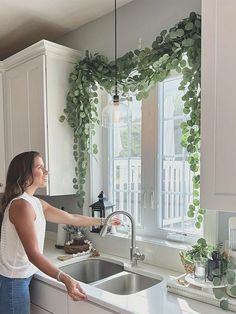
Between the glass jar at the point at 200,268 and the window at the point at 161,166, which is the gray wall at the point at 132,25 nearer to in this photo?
the window at the point at 161,166

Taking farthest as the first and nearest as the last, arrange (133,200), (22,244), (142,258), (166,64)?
(133,200)
(142,258)
(166,64)
(22,244)

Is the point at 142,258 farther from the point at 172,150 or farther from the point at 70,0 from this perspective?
the point at 70,0

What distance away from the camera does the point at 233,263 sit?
136 cm

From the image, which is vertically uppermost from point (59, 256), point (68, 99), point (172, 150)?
point (68, 99)

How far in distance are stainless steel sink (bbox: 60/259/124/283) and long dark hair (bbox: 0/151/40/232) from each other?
600mm

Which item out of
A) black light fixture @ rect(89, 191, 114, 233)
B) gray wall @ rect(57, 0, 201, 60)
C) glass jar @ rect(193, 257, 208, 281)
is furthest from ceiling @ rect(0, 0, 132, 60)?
glass jar @ rect(193, 257, 208, 281)

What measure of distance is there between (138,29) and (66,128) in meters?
0.84

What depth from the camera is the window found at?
6.06 ft

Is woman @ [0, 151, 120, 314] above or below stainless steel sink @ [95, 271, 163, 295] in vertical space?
above

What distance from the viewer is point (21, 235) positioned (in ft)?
4.70

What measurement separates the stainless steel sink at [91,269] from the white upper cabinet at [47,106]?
0.51 meters

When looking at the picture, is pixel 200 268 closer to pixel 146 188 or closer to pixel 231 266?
pixel 231 266

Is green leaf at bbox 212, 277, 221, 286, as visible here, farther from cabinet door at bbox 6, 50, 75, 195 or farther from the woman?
cabinet door at bbox 6, 50, 75, 195

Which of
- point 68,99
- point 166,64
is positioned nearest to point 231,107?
point 166,64
